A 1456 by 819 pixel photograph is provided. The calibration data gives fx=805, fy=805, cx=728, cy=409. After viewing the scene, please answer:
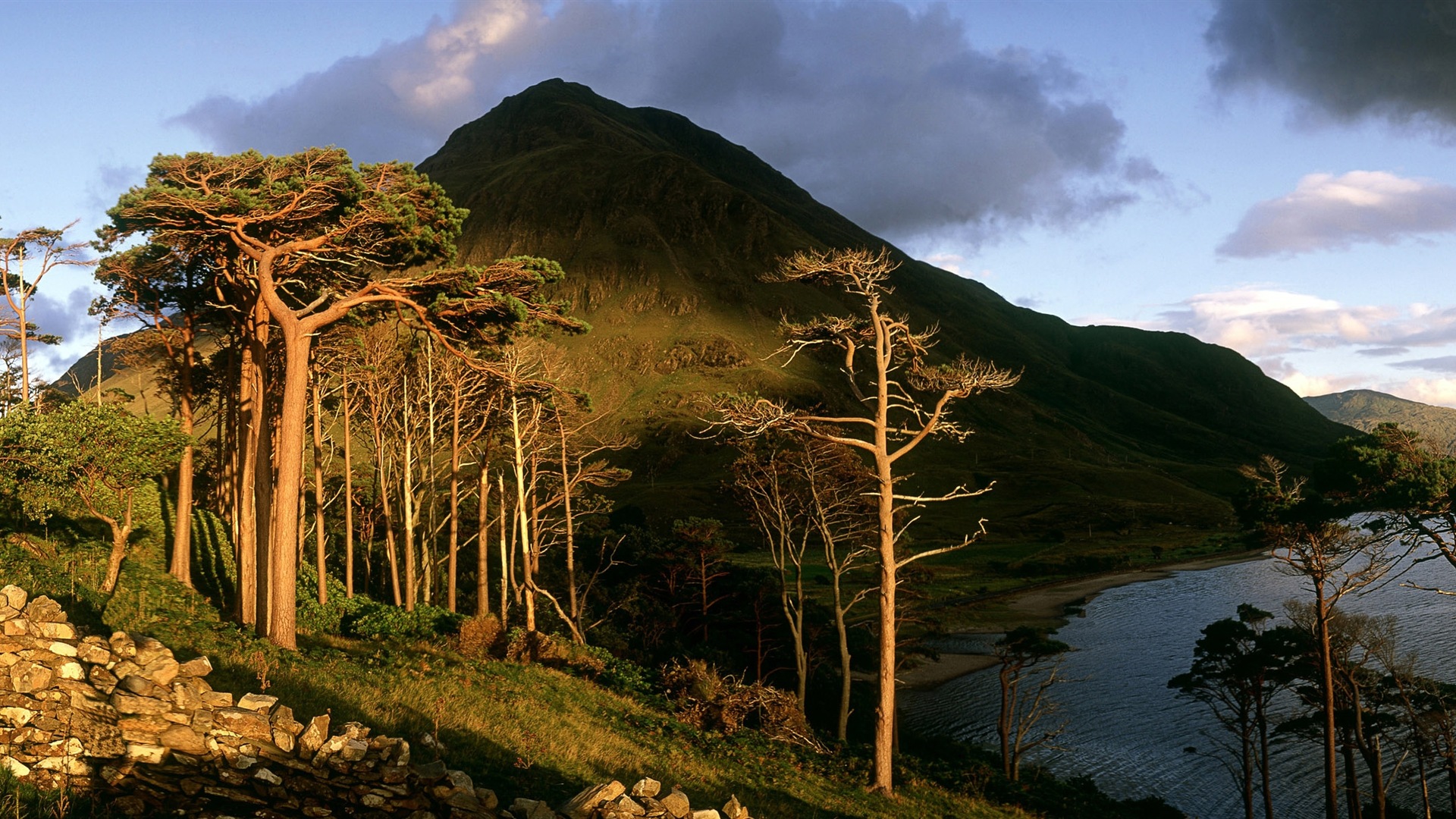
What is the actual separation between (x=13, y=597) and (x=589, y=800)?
22.7 ft

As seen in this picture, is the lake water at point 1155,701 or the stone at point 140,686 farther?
the lake water at point 1155,701

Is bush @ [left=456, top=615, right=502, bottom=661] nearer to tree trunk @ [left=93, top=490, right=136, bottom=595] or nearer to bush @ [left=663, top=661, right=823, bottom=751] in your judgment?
bush @ [left=663, top=661, right=823, bottom=751]

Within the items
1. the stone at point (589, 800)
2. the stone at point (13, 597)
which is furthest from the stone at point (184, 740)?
the stone at point (589, 800)

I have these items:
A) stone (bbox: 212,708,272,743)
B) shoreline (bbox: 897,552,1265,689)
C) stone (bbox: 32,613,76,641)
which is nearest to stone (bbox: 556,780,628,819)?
stone (bbox: 212,708,272,743)

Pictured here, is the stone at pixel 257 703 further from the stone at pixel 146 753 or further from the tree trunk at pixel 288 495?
the tree trunk at pixel 288 495

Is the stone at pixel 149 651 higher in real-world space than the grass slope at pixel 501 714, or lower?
higher

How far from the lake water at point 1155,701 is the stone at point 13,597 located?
36.3 meters

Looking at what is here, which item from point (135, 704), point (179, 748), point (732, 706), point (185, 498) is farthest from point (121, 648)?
point (185, 498)

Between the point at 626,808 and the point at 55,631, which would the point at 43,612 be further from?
the point at 626,808

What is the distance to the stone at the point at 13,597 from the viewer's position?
902 cm

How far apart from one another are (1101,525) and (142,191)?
154 metres

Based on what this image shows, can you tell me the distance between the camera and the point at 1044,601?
3403 inches

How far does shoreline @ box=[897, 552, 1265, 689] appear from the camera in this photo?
5828 centimetres

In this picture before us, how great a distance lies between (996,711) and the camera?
4784 cm
